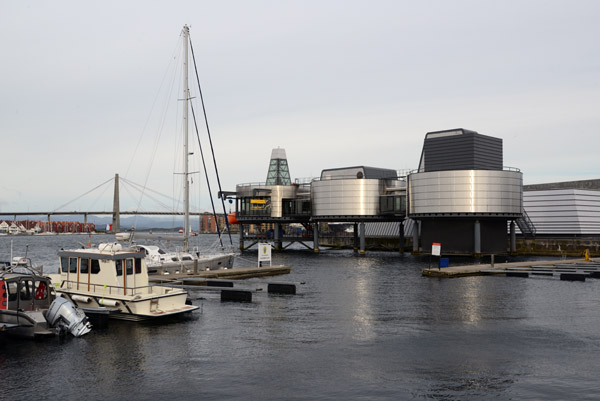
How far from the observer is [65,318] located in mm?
33250

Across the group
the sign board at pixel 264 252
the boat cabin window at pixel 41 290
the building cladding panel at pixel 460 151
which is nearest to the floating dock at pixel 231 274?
the sign board at pixel 264 252

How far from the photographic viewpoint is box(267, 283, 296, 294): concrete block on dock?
53.2 m

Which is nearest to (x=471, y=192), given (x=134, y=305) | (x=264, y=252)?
(x=264, y=252)

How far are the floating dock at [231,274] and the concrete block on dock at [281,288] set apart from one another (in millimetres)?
8409

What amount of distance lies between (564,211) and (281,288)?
9034cm

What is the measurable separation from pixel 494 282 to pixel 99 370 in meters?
47.2

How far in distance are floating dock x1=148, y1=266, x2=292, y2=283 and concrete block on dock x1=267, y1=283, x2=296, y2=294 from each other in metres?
8.41

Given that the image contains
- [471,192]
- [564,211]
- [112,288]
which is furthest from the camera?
[564,211]

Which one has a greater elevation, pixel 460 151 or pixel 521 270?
pixel 460 151

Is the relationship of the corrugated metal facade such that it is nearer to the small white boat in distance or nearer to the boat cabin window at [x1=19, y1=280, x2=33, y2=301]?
the small white boat in distance

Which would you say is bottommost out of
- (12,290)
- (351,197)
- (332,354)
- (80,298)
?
(332,354)

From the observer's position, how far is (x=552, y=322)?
38219 millimetres

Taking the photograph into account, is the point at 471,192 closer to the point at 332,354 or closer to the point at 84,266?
the point at 84,266

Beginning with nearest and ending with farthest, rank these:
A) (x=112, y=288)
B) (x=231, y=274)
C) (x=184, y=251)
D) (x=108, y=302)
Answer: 1. (x=108, y=302)
2. (x=112, y=288)
3. (x=231, y=274)
4. (x=184, y=251)
